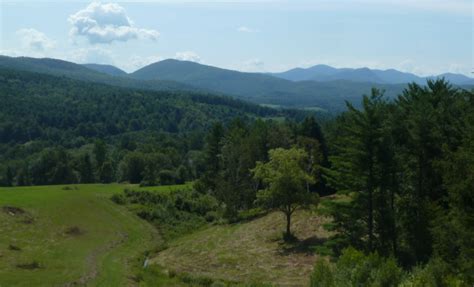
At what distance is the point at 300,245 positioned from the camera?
135 feet

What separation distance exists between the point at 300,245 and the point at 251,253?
Result: 448cm

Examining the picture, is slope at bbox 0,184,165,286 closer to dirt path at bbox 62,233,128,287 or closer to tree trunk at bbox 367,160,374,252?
dirt path at bbox 62,233,128,287

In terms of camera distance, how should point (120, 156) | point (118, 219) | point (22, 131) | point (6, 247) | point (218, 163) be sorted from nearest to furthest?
point (6, 247), point (118, 219), point (218, 163), point (120, 156), point (22, 131)

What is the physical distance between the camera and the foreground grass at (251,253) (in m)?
34.5

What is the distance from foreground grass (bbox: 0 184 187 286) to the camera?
32.3m

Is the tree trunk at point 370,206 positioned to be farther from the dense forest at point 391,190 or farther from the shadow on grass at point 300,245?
the shadow on grass at point 300,245

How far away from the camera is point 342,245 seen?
107 feet

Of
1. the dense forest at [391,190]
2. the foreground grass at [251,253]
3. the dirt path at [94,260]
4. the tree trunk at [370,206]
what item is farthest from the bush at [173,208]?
the tree trunk at [370,206]

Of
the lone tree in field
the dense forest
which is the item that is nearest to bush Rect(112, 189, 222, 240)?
the dense forest

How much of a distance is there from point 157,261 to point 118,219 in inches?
608

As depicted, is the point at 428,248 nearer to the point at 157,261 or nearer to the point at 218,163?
the point at 157,261

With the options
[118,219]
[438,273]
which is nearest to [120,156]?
[118,219]

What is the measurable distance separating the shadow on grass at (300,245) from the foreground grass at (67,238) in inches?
514

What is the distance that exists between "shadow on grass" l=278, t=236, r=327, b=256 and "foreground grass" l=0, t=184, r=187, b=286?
13062mm
